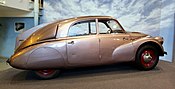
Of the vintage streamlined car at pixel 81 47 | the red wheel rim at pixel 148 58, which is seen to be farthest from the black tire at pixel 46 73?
the red wheel rim at pixel 148 58

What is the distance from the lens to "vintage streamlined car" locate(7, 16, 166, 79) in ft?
12.9

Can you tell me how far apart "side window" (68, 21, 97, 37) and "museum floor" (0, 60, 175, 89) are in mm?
923

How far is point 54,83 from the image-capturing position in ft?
12.7

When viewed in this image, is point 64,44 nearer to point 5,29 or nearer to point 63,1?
point 63,1

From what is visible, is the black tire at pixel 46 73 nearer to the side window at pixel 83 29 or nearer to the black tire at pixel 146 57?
the side window at pixel 83 29

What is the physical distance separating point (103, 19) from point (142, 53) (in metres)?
1.18

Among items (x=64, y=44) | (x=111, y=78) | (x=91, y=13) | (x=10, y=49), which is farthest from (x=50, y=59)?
(x=10, y=49)

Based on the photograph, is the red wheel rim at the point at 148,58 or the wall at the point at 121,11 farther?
the wall at the point at 121,11

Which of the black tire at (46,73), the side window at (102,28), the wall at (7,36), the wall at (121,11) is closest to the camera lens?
the black tire at (46,73)

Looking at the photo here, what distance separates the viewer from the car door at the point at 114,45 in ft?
14.0

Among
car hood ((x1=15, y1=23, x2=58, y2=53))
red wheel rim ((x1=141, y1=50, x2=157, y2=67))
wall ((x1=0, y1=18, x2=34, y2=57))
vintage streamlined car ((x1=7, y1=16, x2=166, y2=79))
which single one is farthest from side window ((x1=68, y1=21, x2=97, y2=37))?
wall ((x1=0, y1=18, x2=34, y2=57))

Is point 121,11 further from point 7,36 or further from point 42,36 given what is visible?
point 7,36

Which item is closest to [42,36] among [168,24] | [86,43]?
[86,43]

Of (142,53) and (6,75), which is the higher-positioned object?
(142,53)
